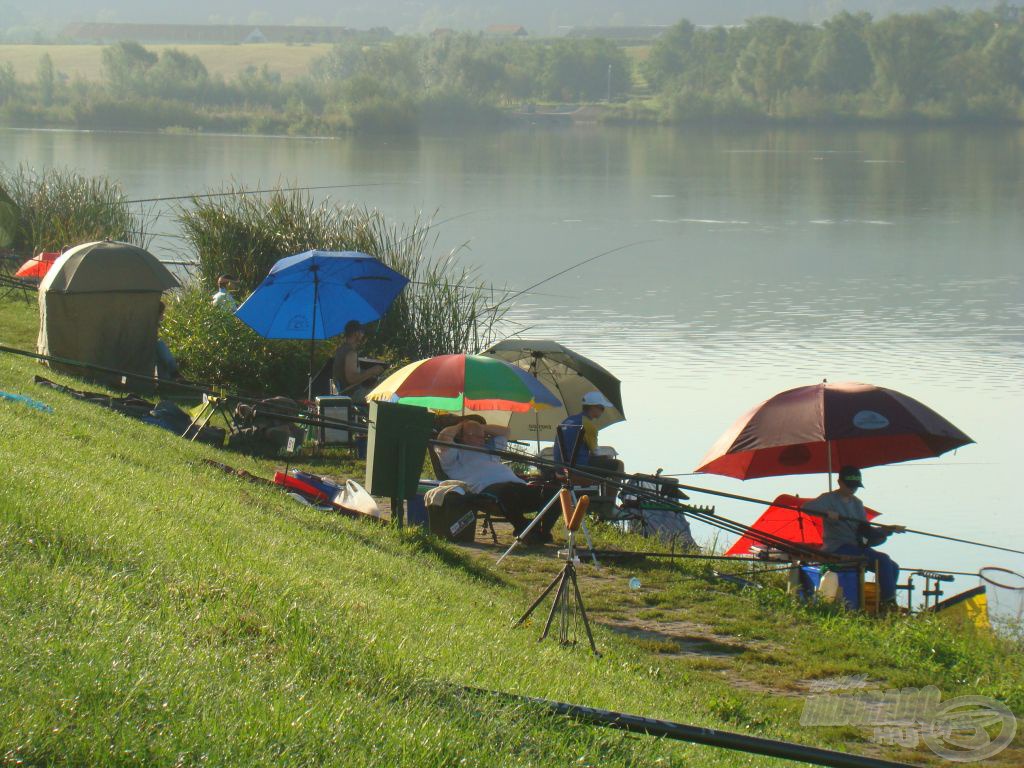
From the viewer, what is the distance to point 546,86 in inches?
4956

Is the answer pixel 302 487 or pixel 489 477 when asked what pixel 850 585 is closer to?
pixel 489 477

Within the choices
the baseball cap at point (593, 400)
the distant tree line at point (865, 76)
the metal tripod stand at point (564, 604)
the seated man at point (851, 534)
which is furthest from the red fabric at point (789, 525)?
the distant tree line at point (865, 76)

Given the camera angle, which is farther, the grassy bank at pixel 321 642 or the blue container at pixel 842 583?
the blue container at pixel 842 583

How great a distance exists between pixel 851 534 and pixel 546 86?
11947 centimetres

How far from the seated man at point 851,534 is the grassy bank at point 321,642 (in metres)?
0.87

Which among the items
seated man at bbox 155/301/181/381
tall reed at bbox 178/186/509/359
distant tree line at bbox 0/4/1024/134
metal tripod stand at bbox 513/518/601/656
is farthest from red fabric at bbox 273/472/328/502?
distant tree line at bbox 0/4/1024/134

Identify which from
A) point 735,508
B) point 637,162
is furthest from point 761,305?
point 637,162

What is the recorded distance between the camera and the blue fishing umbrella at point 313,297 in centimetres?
1348

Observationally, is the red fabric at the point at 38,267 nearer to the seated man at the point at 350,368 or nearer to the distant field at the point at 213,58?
the seated man at the point at 350,368

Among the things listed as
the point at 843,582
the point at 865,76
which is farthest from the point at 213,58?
the point at 843,582

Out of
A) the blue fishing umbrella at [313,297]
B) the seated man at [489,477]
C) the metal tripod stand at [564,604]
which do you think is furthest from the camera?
the blue fishing umbrella at [313,297]

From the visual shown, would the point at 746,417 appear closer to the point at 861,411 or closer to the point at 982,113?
the point at 861,411

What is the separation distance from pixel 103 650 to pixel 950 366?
17892mm

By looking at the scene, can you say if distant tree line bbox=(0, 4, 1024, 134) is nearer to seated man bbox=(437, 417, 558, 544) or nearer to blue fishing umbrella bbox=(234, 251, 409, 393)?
blue fishing umbrella bbox=(234, 251, 409, 393)
